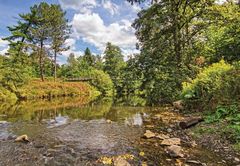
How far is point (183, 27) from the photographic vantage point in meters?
18.3

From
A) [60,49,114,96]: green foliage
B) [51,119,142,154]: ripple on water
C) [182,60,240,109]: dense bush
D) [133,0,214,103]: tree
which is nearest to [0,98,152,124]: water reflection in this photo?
[51,119,142,154]: ripple on water

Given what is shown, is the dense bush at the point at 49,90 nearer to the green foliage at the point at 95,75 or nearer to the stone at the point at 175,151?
the green foliage at the point at 95,75

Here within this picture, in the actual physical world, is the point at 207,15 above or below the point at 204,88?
above

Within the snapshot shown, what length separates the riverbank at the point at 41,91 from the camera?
2806 cm

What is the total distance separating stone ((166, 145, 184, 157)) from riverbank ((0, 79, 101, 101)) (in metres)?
24.1

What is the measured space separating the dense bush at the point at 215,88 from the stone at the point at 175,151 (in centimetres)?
350

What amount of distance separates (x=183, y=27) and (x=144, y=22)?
347cm

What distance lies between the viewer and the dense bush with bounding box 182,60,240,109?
8984mm

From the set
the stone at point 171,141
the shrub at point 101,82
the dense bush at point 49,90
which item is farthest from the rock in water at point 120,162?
the shrub at point 101,82

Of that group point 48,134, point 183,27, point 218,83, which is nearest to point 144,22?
point 183,27

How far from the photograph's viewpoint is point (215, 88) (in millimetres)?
9875

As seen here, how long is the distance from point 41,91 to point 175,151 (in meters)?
28.2

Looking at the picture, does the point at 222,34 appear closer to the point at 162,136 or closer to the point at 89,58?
the point at 162,136

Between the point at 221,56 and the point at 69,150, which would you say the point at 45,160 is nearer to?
the point at 69,150
